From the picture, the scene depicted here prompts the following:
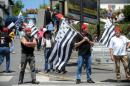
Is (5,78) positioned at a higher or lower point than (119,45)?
lower

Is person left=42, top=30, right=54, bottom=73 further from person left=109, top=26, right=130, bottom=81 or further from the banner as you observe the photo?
person left=109, top=26, right=130, bottom=81

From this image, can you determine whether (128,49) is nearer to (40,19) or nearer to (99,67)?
(99,67)

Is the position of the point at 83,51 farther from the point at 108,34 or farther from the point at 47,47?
the point at 47,47

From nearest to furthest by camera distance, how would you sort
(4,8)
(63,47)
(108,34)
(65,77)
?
1. (63,47)
2. (65,77)
3. (108,34)
4. (4,8)

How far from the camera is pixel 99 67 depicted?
22.9 meters

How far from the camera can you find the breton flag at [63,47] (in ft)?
58.4

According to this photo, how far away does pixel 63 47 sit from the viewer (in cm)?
1798

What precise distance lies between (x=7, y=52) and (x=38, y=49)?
47.5 feet

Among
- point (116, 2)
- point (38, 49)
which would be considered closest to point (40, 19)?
point (38, 49)

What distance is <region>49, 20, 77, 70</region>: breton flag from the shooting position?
17812 millimetres

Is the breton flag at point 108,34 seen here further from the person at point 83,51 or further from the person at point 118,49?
the person at point 83,51

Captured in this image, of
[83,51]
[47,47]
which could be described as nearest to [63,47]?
[83,51]

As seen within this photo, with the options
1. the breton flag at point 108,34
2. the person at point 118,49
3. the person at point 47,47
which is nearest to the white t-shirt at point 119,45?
the person at point 118,49

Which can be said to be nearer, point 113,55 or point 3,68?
point 113,55
